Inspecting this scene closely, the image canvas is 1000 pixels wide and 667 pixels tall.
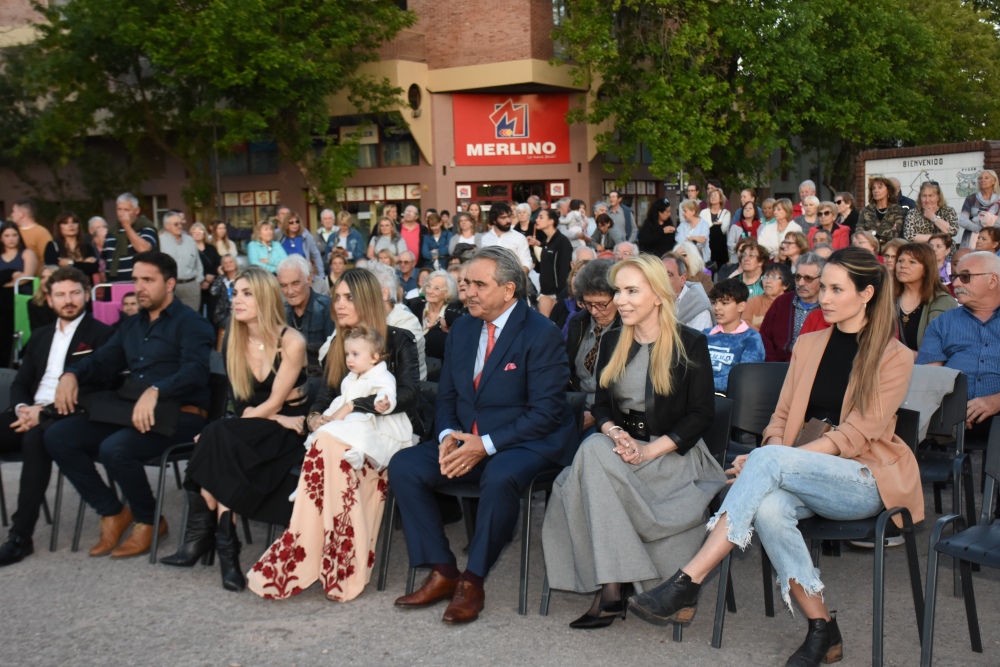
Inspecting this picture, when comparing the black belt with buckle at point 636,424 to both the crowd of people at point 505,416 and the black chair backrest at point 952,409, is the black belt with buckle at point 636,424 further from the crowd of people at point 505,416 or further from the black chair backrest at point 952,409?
the black chair backrest at point 952,409

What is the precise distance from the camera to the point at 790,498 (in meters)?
4.10

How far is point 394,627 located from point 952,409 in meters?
2.81

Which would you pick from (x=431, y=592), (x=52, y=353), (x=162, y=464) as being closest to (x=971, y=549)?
(x=431, y=592)

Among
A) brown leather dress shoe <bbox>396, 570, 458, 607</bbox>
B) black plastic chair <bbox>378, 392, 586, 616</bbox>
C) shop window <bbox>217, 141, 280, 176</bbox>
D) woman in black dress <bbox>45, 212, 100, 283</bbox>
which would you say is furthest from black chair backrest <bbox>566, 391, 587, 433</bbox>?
shop window <bbox>217, 141, 280, 176</bbox>

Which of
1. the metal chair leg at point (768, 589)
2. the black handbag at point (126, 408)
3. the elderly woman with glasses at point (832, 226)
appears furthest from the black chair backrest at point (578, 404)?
the elderly woman with glasses at point (832, 226)

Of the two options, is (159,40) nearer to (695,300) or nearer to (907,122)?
(695,300)

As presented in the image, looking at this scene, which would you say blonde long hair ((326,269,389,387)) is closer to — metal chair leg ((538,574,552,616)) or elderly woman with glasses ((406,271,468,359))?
metal chair leg ((538,574,552,616))

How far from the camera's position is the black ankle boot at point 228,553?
523 centimetres

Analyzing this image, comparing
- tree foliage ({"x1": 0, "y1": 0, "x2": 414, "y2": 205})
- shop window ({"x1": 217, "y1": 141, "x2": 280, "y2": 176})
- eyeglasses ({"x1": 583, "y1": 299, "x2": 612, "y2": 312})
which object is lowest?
eyeglasses ({"x1": 583, "y1": 299, "x2": 612, "y2": 312})

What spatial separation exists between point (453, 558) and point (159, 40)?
19.1m

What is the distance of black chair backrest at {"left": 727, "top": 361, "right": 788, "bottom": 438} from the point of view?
5.25m

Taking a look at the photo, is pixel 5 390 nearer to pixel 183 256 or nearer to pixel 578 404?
pixel 578 404

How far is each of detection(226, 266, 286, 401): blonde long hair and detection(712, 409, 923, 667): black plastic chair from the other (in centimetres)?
288

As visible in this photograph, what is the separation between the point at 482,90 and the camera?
25.9m
